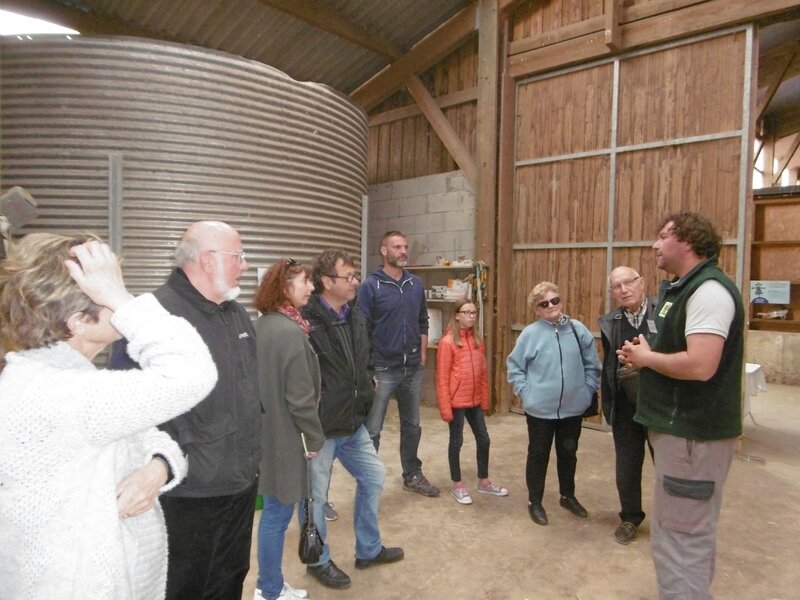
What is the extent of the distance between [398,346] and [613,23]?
3856 mm

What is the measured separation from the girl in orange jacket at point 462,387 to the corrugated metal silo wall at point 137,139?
157 cm

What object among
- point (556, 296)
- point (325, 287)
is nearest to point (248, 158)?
point (325, 287)

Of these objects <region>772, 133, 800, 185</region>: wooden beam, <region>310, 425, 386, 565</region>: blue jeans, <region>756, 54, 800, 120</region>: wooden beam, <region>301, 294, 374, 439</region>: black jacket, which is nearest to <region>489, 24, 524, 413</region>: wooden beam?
<region>310, 425, 386, 565</region>: blue jeans

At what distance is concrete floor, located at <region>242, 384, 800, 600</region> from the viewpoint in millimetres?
2477

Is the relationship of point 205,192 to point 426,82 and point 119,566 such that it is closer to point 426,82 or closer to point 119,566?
point 119,566

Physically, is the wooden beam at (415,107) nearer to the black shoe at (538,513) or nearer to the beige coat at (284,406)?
the black shoe at (538,513)

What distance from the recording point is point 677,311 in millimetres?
1951

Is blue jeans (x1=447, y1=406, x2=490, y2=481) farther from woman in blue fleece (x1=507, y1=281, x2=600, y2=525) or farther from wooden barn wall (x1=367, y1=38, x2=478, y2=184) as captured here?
wooden barn wall (x1=367, y1=38, x2=478, y2=184)

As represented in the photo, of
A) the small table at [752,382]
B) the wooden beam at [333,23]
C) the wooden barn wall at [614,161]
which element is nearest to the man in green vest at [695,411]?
the wooden barn wall at [614,161]

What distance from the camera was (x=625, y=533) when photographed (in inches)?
116

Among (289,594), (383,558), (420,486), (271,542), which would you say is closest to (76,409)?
(271,542)

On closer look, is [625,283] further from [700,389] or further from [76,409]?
[76,409]

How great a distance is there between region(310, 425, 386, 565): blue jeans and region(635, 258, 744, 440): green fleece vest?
49.6 inches

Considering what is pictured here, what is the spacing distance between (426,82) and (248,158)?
11.9 ft
